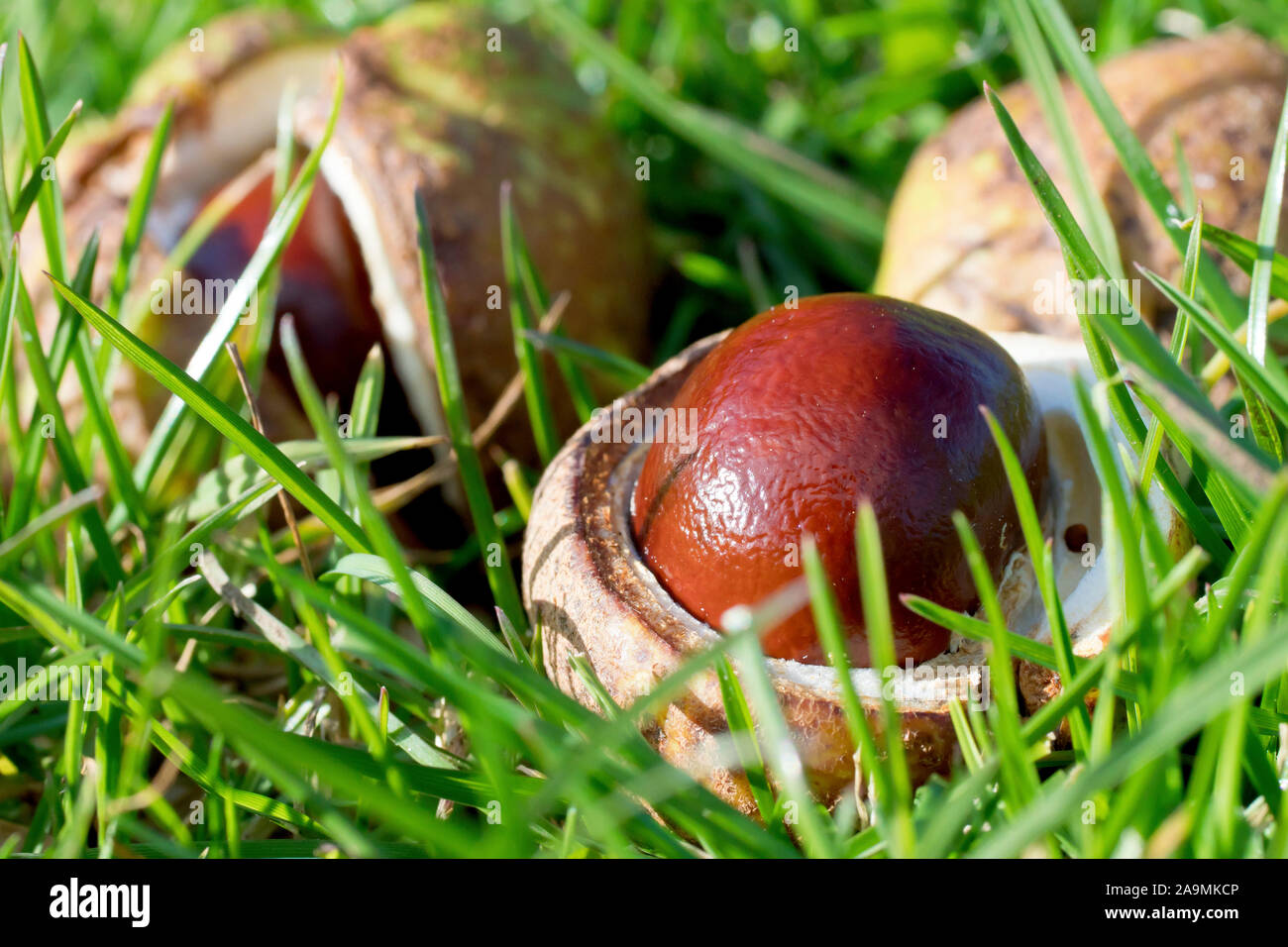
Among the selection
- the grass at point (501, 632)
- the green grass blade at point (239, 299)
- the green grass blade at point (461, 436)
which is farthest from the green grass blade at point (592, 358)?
the green grass blade at point (239, 299)

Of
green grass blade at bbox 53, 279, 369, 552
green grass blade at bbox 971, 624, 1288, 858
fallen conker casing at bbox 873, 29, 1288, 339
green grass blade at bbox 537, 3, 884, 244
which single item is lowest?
green grass blade at bbox 971, 624, 1288, 858

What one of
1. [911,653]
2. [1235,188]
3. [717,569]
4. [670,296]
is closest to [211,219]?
[670,296]

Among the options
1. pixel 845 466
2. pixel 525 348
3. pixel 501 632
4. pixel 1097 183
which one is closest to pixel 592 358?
pixel 525 348

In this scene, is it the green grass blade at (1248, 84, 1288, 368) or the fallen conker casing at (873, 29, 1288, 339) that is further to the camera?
the fallen conker casing at (873, 29, 1288, 339)

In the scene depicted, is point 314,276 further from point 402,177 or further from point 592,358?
point 592,358

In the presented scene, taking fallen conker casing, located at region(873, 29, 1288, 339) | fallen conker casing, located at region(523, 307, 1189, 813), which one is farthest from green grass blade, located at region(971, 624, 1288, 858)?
fallen conker casing, located at region(873, 29, 1288, 339)

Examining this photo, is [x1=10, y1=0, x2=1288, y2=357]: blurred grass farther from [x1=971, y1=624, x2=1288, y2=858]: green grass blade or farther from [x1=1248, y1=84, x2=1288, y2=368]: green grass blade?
[x1=971, y1=624, x2=1288, y2=858]: green grass blade

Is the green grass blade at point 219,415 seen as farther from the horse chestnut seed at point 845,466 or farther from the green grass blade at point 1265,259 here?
the green grass blade at point 1265,259

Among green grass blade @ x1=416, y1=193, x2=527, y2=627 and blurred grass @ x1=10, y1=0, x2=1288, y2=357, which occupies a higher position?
blurred grass @ x1=10, y1=0, x2=1288, y2=357
